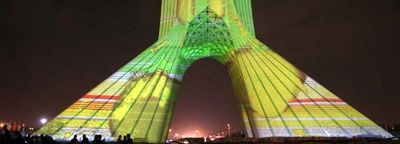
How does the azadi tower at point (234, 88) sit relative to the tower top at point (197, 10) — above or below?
below

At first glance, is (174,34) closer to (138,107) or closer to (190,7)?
(190,7)

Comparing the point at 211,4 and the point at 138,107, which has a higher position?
the point at 211,4

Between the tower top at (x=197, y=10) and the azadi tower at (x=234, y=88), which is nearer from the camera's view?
the azadi tower at (x=234, y=88)

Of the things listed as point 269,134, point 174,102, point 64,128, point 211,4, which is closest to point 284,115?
point 269,134

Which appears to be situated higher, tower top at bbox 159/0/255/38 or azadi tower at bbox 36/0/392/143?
tower top at bbox 159/0/255/38

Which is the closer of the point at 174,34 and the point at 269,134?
the point at 269,134

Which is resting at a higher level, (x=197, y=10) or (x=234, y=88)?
(x=197, y=10)

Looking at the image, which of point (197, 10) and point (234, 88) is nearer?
point (197, 10)

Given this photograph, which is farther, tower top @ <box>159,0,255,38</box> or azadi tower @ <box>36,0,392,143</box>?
tower top @ <box>159,0,255,38</box>
